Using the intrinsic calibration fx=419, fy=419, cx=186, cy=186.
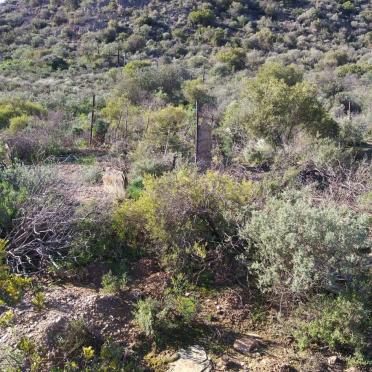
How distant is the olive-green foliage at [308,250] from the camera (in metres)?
3.88

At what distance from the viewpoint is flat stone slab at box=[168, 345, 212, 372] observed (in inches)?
141

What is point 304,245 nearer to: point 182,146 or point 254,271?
point 254,271

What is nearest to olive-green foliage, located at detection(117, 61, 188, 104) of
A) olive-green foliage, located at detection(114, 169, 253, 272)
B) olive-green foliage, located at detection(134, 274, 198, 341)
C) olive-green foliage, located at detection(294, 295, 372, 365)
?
olive-green foliage, located at detection(114, 169, 253, 272)

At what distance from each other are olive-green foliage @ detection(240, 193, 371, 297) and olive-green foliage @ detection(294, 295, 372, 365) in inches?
7.5

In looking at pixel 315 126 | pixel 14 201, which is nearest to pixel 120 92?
pixel 315 126

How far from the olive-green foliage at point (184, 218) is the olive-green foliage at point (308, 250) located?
792 mm

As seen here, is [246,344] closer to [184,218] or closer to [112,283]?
[112,283]

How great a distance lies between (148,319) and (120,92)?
1448 cm

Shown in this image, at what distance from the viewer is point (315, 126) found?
10531 millimetres

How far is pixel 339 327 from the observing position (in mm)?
3678

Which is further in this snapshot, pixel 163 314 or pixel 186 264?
pixel 186 264

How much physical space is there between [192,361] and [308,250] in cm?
147

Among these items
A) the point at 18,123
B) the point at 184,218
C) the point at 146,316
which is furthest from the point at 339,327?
the point at 18,123

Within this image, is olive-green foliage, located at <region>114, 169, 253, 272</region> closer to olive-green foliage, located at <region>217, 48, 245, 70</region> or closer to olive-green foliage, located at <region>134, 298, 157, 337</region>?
olive-green foliage, located at <region>134, 298, 157, 337</region>
